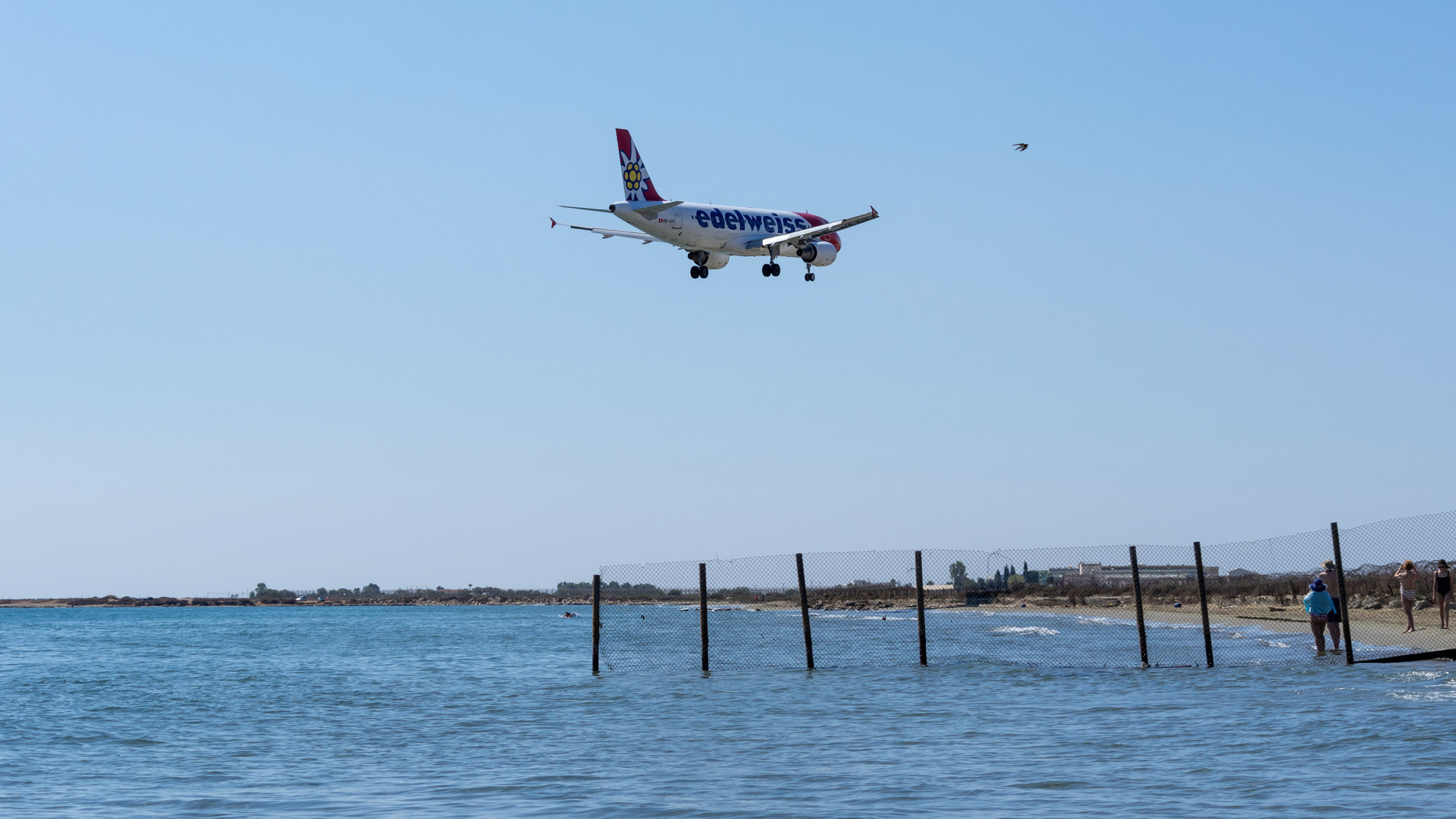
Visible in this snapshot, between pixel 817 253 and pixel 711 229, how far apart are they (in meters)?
4.12

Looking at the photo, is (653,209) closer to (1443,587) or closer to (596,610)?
(596,610)

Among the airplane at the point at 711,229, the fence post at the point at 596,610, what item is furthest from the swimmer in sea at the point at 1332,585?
the airplane at the point at 711,229

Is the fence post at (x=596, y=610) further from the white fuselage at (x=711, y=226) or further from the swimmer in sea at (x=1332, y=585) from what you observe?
the white fuselage at (x=711, y=226)

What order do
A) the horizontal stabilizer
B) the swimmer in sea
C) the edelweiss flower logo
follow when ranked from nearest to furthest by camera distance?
1. the swimmer in sea
2. the horizontal stabilizer
3. the edelweiss flower logo

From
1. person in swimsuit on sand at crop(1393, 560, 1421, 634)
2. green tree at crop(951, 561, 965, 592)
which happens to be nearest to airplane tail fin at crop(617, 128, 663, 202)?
green tree at crop(951, 561, 965, 592)

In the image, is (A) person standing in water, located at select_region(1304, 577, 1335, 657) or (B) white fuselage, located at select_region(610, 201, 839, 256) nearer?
(A) person standing in water, located at select_region(1304, 577, 1335, 657)

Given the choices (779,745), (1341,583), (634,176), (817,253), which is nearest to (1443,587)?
(1341,583)

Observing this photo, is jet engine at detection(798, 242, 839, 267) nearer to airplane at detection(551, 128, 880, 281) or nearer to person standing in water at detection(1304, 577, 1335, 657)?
airplane at detection(551, 128, 880, 281)

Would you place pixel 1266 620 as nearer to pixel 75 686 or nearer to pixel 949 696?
pixel 949 696

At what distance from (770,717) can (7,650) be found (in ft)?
190

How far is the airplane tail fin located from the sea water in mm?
22666

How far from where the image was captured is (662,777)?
15.3m

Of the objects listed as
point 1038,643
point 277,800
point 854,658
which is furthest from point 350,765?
point 1038,643

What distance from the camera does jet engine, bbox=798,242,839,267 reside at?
4700 centimetres
